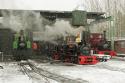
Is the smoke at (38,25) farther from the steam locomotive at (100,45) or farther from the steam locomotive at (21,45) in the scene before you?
the steam locomotive at (100,45)

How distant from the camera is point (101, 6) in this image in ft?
202

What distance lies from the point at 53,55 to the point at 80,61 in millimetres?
6162

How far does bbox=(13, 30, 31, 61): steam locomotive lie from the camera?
83.7 feet

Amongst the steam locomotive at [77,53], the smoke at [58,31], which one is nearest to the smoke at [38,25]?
the smoke at [58,31]

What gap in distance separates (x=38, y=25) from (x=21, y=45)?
3243 millimetres

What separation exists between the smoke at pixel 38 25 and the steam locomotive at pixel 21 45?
1112 millimetres

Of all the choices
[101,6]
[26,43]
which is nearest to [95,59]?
[26,43]

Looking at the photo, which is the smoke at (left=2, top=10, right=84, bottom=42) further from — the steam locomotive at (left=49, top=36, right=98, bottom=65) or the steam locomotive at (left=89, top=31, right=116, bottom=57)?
the steam locomotive at (left=89, top=31, right=116, bottom=57)

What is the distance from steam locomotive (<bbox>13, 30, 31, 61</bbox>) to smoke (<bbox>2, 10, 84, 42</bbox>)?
1112 millimetres

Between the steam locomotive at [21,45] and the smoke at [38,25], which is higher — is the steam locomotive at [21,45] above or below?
below

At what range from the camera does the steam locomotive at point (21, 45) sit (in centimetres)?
2550

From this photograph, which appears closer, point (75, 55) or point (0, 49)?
point (75, 55)

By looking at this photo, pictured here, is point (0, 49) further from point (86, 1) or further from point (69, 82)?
point (86, 1)

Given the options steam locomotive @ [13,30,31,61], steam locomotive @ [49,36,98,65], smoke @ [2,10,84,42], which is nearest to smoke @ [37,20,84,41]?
smoke @ [2,10,84,42]
